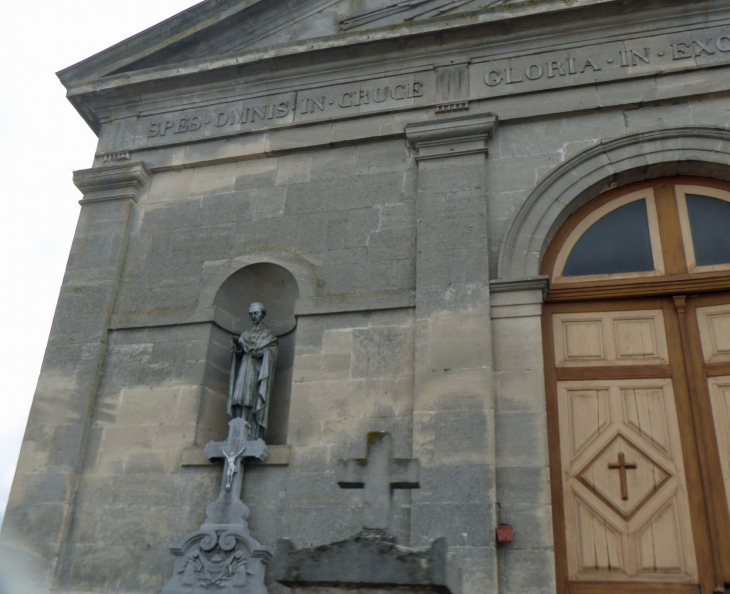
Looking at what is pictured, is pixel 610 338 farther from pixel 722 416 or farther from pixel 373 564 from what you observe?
pixel 373 564

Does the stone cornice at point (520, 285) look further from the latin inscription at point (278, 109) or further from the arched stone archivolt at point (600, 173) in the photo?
the latin inscription at point (278, 109)

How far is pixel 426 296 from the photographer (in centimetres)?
827

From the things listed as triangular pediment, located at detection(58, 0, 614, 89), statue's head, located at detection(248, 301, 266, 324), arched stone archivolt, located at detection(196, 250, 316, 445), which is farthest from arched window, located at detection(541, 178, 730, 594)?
triangular pediment, located at detection(58, 0, 614, 89)

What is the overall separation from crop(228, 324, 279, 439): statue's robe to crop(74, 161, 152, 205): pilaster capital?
2.92m

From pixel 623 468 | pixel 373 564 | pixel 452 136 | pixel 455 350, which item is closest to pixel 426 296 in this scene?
pixel 455 350

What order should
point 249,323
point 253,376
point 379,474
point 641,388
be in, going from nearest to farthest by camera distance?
1. point 379,474
2. point 641,388
3. point 253,376
4. point 249,323

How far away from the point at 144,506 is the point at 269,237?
11.5ft

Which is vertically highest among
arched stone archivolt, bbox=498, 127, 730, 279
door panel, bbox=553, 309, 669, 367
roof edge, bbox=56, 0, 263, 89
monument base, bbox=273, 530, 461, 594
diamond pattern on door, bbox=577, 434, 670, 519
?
roof edge, bbox=56, 0, 263, 89

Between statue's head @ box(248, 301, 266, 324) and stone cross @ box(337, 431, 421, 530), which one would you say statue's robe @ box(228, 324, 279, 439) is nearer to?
statue's head @ box(248, 301, 266, 324)

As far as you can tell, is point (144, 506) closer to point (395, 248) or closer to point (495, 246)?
point (395, 248)

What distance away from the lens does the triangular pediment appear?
10.2 metres

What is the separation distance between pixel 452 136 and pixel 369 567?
5799 millimetres

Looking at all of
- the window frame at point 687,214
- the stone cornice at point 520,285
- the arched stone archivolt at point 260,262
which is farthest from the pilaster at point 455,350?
the window frame at point 687,214

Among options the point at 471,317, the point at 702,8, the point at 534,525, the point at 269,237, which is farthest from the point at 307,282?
the point at 702,8
